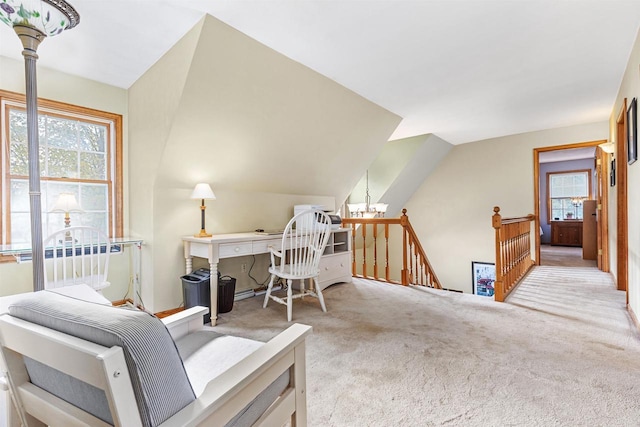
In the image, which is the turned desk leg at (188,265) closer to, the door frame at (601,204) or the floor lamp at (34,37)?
the floor lamp at (34,37)

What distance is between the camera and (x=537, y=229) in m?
5.41

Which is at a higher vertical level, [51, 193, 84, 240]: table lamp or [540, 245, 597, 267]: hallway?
[51, 193, 84, 240]: table lamp

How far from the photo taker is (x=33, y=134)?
1615 millimetres

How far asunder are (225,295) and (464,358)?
205 centimetres

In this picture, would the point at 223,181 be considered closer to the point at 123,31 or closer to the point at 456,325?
the point at 123,31

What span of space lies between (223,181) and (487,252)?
5.01 metres

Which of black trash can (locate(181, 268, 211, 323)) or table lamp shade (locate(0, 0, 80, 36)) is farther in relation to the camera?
black trash can (locate(181, 268, 211, 323))

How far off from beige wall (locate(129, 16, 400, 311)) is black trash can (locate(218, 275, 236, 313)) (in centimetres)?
50

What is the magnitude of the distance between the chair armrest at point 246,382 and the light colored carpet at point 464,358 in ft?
1.94

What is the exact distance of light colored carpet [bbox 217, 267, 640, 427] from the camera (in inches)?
60.7

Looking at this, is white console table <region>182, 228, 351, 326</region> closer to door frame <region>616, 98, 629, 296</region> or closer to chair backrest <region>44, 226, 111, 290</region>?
chair backrest <region>44, 226, 111, 290</region>

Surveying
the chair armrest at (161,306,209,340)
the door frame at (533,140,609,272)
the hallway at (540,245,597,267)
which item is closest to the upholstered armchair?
the chair armrest at (161,306,209,340)

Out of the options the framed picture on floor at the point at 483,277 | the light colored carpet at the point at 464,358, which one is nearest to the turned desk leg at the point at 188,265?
the light colored carpet at the point at 464,358

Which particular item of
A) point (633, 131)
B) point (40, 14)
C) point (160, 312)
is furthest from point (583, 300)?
point (40, 14)
